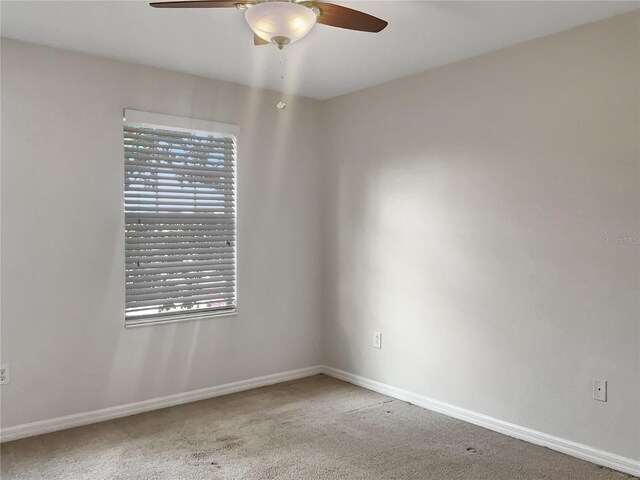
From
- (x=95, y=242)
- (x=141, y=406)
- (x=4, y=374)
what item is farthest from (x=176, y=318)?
(x=4, y=374)

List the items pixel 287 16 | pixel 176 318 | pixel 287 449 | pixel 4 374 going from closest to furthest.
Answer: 1. pixel 287 16
2. pixel 287 449
3. pixel 4 374
4. pixel 176 318

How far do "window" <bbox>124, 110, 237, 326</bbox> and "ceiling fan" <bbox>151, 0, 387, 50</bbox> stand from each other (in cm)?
176

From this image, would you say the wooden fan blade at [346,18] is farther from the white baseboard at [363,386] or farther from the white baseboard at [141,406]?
the white baseboard at [141,406]

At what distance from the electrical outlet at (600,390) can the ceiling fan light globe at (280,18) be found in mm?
2457

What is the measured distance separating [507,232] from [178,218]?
234 centimetres

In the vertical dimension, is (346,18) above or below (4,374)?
above

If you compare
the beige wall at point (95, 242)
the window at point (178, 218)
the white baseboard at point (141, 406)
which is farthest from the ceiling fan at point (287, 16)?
the white baseboard at point (141, 406)

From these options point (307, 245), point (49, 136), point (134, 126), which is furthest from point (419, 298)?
point (49, 136)

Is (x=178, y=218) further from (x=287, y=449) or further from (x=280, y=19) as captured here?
(x=280, y=19)

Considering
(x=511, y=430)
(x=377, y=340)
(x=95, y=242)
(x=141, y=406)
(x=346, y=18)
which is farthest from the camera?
(x=377, y=340)

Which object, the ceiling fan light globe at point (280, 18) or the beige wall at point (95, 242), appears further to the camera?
the beige wall at point (95, 242)

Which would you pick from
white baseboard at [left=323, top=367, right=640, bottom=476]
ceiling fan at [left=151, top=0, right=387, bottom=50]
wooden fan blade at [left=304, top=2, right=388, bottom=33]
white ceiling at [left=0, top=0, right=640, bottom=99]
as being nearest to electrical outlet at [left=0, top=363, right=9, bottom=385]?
white ceiling at [left=0, top=0, right=640, bottom=99]

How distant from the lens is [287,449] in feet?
10.4

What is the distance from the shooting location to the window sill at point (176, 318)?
3805mm
